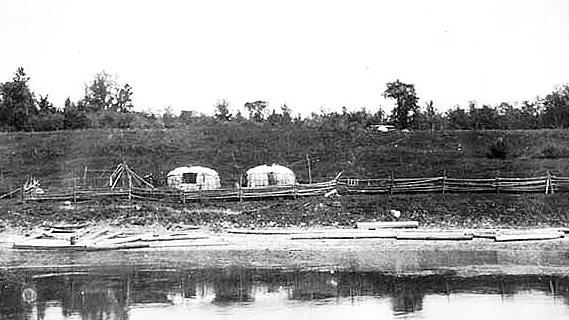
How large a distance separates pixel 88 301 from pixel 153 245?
971cm

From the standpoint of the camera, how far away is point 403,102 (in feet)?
228

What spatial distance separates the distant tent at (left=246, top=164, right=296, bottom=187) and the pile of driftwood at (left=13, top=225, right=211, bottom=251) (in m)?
12.2

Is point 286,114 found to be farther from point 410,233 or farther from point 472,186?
point 410,233

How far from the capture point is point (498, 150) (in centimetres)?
5178

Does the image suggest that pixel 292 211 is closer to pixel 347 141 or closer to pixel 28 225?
pixel 28 225

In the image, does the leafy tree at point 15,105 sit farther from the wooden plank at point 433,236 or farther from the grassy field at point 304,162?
the wooden plank at point 433,236

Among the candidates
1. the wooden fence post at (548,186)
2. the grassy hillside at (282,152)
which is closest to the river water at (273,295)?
the wooden fence post at (548,186)

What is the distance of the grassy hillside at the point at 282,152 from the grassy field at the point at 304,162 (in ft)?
0.25

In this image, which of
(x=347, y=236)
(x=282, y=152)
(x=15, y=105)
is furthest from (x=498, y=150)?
(x=15, y=105)

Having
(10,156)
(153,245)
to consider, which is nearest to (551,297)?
(153,245)

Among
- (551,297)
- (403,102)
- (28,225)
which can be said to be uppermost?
(403,102)

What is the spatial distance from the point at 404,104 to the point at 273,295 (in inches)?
2170

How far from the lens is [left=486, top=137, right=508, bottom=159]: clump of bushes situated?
51.7 m

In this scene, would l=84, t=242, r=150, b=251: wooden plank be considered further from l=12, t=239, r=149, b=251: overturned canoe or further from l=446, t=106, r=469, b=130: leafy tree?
l=446, t=106, r=469, b=130: leafy tree
